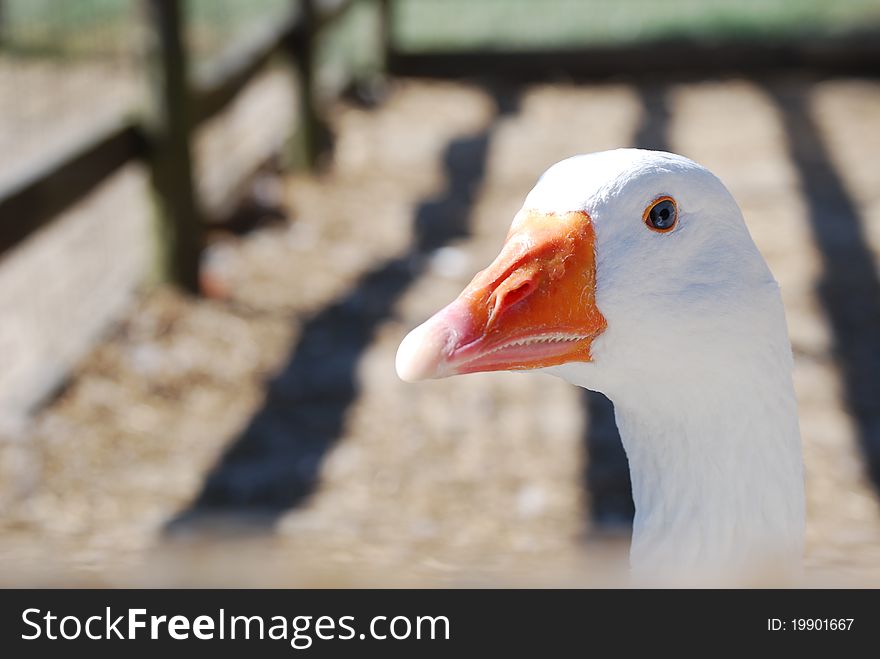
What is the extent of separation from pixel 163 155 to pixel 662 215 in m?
3.33

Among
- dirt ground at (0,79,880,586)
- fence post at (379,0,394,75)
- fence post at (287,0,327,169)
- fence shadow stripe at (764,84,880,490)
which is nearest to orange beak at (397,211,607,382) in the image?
dirt ground at (0,79,880,586)

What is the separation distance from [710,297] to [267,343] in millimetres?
3115

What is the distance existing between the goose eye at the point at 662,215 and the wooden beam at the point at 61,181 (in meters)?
2.45

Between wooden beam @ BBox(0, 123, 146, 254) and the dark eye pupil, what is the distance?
245 cm

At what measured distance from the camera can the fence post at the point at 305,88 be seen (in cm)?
685

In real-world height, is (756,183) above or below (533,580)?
above

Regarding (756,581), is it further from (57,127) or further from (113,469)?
(57,127)

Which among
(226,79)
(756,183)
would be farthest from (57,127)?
(756,183)

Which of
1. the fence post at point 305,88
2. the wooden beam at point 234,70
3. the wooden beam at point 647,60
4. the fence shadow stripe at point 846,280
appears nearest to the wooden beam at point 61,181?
the wooden beam at point 234,70

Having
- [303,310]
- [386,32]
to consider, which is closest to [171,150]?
[303,310]

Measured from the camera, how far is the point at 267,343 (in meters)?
4.87

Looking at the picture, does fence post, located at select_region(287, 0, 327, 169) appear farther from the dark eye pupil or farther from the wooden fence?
the dark eye pupil

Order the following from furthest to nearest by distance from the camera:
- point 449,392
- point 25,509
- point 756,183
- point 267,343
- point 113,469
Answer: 1. point 756,183
2. point 267,343
3. point 449,392
4. point 113,469
5. point 25,509

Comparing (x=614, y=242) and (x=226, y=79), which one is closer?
(x=614, y=242)
